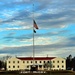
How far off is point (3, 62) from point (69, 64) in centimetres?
4042

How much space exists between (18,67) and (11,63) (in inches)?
162

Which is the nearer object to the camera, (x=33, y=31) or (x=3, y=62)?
(x=33, y=31)

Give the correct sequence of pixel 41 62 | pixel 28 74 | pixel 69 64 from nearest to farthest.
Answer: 1. pixel 28 74
2. pixel 41 62
3. pixel 69 64

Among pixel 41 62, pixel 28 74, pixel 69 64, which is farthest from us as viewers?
pixel 69 64

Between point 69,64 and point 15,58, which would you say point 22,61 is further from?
point 69,64

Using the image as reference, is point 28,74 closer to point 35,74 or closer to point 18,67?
point 35,74

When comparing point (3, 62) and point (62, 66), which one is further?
point (3, 62)

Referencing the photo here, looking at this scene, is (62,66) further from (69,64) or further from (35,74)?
(35,74)

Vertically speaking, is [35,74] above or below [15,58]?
below

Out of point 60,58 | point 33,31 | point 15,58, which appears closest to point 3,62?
point 15,58

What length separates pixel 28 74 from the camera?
61375mm

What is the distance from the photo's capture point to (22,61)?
5989 inches

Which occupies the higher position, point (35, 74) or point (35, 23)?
point (35, 23)

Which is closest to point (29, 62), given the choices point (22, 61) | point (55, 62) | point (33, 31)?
point (22, 61)
